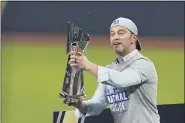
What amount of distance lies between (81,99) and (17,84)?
80cm

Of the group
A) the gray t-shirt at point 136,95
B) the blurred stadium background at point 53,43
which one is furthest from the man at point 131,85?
the blurred stadium background at point 53,43

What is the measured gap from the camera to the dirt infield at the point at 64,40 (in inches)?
101

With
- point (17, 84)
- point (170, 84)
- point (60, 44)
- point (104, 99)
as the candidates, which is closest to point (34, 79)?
point (17, 84)

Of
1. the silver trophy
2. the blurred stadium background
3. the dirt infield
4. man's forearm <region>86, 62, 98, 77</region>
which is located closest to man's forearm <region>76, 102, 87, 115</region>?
the silver trophy

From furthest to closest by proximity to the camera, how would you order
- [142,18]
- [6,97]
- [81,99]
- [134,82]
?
[142,18] < [6,97] < [81,99] < [134,82]

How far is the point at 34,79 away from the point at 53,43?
28cm

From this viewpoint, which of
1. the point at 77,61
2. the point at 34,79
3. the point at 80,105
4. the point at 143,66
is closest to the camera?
the point at 77,61

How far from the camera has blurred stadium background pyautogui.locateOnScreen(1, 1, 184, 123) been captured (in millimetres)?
2566

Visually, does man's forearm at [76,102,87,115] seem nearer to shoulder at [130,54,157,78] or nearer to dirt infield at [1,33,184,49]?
shoulder at [130,54,157,78]

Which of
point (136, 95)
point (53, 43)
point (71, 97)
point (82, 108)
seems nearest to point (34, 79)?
point (53, 43)

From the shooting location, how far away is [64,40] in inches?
103

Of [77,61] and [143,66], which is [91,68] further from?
[143,66]

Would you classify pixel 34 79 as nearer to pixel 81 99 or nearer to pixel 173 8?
pixel 81 99

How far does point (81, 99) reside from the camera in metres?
1.92
